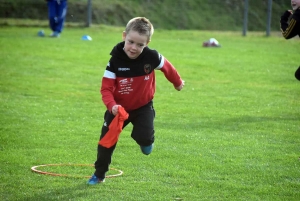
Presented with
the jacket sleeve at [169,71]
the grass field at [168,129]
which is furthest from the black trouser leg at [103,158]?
the jacket sleeve at [169,71]

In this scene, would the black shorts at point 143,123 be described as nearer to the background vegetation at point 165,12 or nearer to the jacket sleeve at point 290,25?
the jacket sleeve at point 290,25

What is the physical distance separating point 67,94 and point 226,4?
19.1 meters

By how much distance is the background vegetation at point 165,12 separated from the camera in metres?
27.9

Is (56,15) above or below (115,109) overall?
below

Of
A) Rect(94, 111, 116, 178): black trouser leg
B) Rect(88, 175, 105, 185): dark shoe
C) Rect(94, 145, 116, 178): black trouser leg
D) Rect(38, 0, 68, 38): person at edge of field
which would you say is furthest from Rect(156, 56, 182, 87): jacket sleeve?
Rect(38, 0, 68, 38): person at edge of field

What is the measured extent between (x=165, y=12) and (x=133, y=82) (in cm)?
2302

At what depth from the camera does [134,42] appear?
6.05 meters

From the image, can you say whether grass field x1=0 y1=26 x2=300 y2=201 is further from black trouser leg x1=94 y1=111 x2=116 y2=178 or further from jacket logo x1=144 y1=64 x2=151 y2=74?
jacket logo x1=144 y1=64 x2=151 y2=74

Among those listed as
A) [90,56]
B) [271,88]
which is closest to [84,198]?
[271,88]

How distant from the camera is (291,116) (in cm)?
1038

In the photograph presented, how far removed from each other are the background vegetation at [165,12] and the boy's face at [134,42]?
2186 centimetres

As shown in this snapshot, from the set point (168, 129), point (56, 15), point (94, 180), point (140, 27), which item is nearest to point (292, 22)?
point (168, 129)

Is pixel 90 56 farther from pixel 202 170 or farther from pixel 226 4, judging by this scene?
pixel 226 4

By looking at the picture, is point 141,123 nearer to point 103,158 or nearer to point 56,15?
point 103,158
